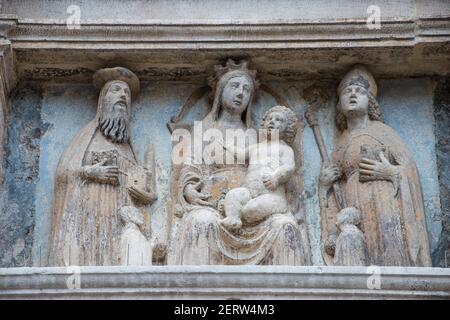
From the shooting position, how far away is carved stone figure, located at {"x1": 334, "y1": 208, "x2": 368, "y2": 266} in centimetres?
774

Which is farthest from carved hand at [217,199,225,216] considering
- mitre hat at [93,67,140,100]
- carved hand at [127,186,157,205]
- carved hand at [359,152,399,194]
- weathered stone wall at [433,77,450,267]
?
weathered stone wall at [433,77,450,267]

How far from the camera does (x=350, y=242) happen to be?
779 cm

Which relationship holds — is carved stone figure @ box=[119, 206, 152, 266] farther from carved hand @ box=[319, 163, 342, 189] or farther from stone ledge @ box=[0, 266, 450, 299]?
carved hand @ box=[319, 163, 342, 189]

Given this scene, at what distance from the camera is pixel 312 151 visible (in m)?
8.38

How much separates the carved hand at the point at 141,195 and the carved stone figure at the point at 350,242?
40.1 inches

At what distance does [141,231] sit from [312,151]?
1116 millimetres

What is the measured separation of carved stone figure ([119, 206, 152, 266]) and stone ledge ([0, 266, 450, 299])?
1.11ft

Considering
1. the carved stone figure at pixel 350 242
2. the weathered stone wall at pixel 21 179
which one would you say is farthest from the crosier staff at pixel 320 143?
the weathered stone wall at pixel 21 179

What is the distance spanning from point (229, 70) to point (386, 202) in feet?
3.95

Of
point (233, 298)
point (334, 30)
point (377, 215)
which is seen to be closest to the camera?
point (233, 298)

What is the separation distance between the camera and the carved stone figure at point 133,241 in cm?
775

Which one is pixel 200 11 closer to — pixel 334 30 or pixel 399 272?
pixel 334 30

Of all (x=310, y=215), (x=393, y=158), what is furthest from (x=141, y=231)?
(x=393, y=158)

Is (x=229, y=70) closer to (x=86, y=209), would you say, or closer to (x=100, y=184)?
(x=100, y=184)
